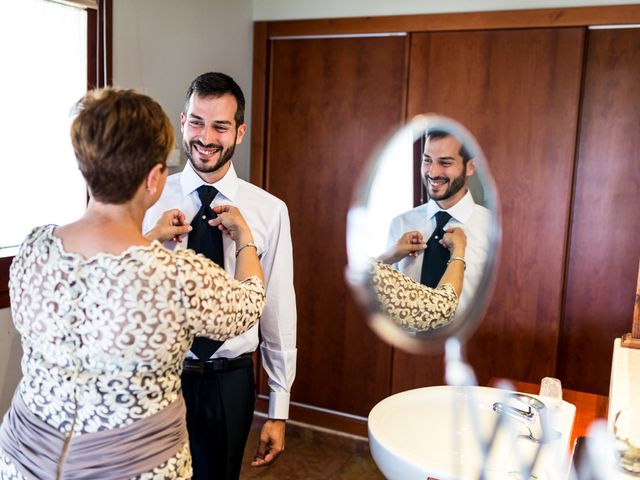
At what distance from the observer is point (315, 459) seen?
2975mm

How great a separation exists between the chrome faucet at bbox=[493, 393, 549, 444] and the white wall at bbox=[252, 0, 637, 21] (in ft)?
5.46

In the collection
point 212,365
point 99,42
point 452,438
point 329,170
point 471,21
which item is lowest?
point 452,438

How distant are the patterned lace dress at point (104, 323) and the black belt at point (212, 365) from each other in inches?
17.7

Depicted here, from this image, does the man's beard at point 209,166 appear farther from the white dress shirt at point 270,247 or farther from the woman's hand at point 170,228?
the woman's hand at point 170,228

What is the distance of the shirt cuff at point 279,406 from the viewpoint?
1.77 m

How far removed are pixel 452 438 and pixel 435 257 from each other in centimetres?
41

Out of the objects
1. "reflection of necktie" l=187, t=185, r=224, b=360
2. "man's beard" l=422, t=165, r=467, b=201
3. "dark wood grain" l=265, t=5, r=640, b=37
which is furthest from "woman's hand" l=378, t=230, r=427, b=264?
"dark wood grain" l=265, t=5, r=640, b=37

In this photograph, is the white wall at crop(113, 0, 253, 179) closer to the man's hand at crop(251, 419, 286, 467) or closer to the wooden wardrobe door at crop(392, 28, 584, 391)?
the wooden wardrobe door at crop(392, 28, 584, 391)

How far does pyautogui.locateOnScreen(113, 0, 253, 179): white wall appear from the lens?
2.41 metres

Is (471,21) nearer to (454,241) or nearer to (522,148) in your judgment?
(522,148)

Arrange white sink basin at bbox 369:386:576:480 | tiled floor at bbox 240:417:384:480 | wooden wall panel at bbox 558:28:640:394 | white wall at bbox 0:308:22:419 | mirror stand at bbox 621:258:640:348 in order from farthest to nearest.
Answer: tiled floor at bbox 240:417:384:480 → wooden wall panel at bbox 558:28:640:394 → white wall at bbox 0:308:22:419 → mirror stand at bbox 621:258:640:348 → white sink basin at bbox 369:386:576:480

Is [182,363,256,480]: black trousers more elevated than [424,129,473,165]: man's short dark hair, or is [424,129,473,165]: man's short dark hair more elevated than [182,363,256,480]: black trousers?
[424,129,473,165]: man's short dark hair

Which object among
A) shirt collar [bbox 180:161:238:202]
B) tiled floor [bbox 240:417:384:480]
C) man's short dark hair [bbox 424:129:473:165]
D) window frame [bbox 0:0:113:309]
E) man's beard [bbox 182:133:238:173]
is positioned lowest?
tiled floor [bbox 240:417:384:480]

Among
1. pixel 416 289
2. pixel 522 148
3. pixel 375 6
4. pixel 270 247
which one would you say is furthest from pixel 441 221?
pixel 375 6
